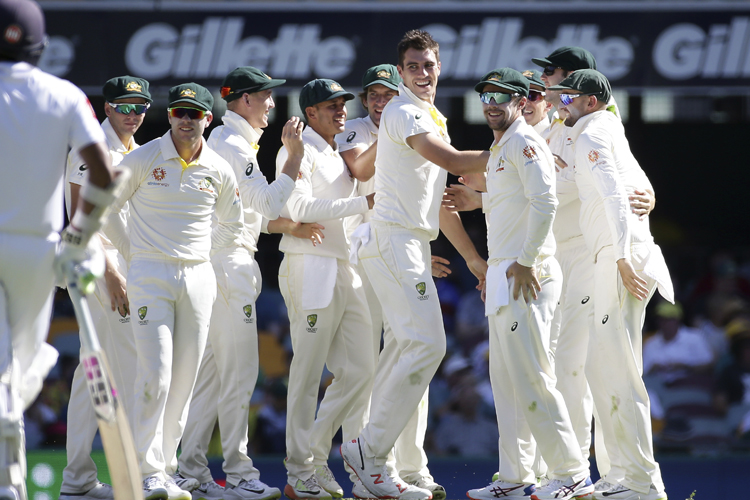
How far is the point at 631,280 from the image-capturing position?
454cm

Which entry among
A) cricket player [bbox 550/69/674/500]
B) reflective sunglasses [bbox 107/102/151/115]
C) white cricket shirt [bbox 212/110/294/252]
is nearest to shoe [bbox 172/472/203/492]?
white cricket shirt [bbox 212/110/294/252]

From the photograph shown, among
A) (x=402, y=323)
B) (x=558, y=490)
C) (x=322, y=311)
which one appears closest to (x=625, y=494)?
(x=558, y=490)

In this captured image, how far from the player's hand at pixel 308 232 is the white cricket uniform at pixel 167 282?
2.11 feet

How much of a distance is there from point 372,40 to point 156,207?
4261 millimetres

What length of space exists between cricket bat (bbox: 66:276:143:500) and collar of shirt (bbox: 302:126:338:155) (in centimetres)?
237

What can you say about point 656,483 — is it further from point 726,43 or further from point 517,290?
point 726,43

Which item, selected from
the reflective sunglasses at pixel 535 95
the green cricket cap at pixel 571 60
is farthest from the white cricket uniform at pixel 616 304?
the reflective sunglasses at pixel 535 95

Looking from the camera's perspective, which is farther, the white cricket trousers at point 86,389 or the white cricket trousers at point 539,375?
the white cricket trousers at point 86,389

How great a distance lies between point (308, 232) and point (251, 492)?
1.41 meters

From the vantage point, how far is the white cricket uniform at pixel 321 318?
5.11 meters

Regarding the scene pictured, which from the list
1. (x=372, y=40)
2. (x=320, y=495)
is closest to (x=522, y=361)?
(x=320, y=495)

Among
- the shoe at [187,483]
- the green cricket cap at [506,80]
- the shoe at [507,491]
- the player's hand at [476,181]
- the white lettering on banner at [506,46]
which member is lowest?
the shoe at [187,483]

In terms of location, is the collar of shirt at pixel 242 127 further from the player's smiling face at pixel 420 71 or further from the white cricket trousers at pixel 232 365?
the player's smiling face at pixel 420 71

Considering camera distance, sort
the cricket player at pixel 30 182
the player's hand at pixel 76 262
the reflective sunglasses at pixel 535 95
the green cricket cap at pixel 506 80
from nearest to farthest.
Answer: the player's hand at pixel 76 262
the cricket player at pixel 30 182
the green cricket cap at pixel 506 80
the reflective sunglasses at pixel 535 95
